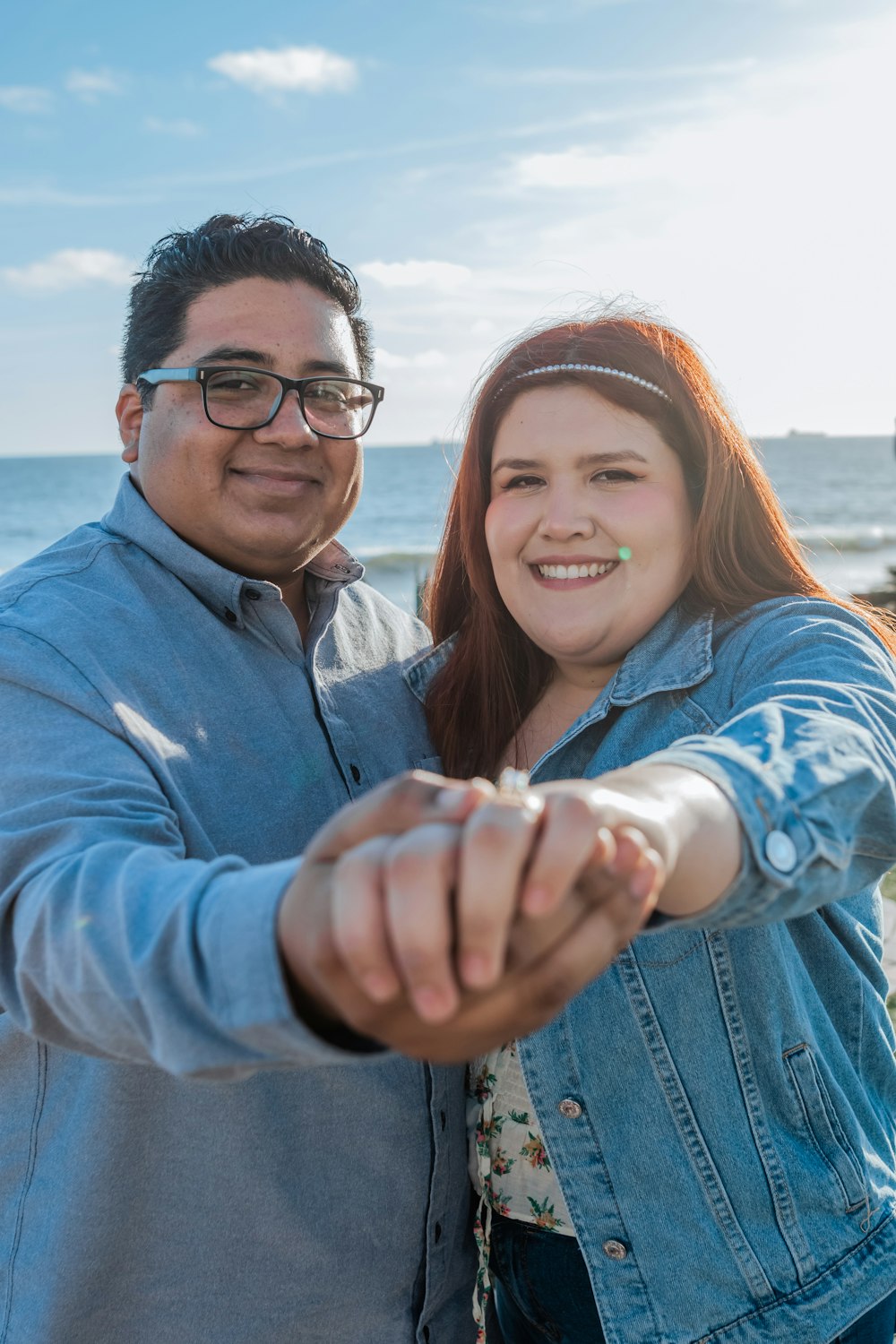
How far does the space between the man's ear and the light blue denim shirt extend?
0.28 meters

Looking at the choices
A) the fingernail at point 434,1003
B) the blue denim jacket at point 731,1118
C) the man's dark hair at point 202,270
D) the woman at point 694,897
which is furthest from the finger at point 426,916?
the man's dark hair at point 202,270

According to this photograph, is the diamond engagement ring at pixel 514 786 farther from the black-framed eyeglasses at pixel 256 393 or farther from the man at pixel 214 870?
the black-framed eyeglasses at pixel 256 393

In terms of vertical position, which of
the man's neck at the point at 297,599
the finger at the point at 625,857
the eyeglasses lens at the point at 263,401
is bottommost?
the man's neck at the point at 297,599

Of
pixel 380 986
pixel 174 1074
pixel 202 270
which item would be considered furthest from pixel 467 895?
pixel 202 270

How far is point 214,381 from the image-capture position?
2.38 meters

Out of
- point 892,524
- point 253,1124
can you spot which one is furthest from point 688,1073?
point 892,524

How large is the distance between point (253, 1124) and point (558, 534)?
1339 mm

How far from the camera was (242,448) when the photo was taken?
2420mm

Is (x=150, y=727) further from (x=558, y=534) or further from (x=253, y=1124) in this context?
(x=558, y=534)

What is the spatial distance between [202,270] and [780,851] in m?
→ 2.00

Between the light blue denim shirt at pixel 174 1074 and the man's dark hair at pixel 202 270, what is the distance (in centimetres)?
43

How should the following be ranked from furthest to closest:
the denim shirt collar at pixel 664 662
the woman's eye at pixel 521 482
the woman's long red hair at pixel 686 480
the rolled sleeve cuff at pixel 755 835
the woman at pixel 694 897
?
1. the woman's eye at pixel 521 482
2. the woman's long red hair at pixel 686 480
3. the denim shirt collar at pixel 664 662
4. the woman at pixel 694 897
5. the rolled sleeve cuff at pixel 755 835

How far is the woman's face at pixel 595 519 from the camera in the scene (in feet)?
7.03

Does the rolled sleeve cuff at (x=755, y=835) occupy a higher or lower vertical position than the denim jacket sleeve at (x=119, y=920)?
higher
